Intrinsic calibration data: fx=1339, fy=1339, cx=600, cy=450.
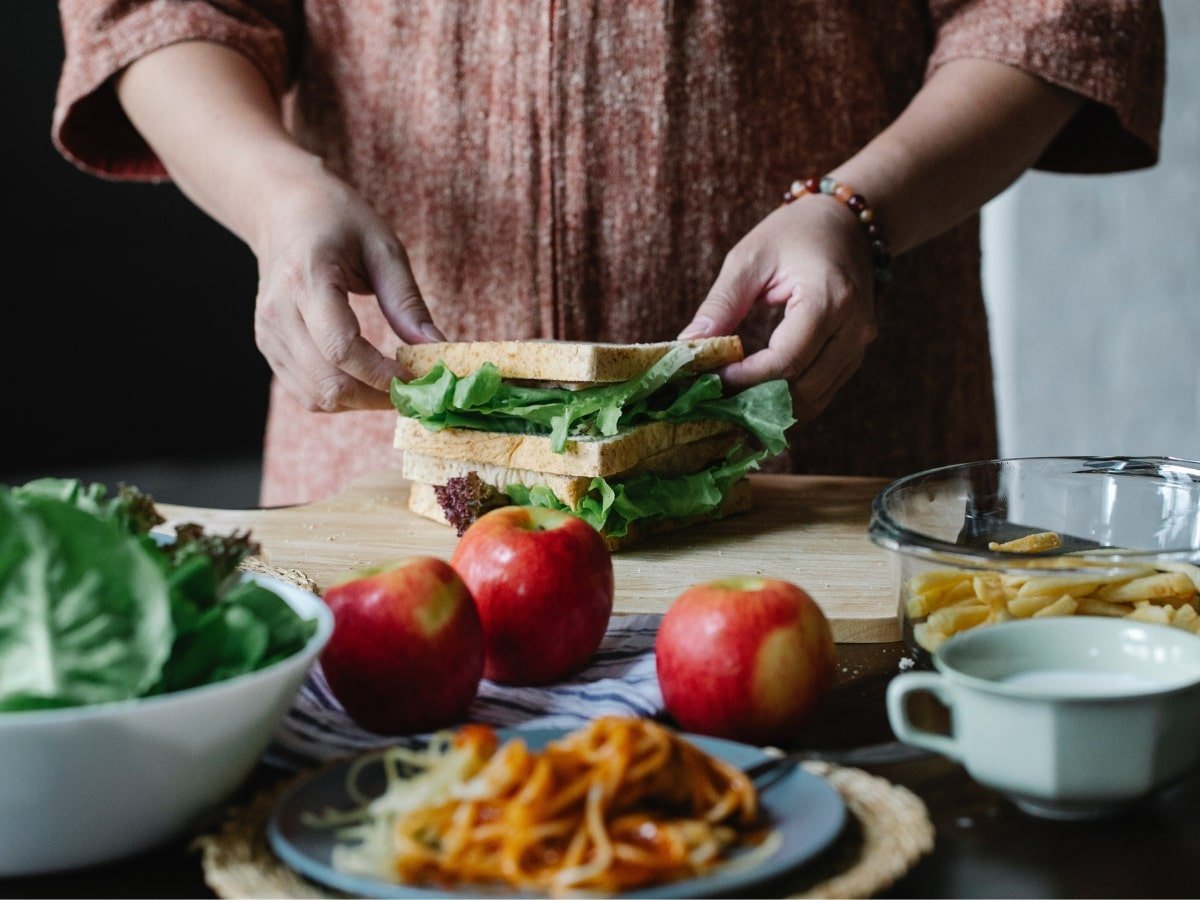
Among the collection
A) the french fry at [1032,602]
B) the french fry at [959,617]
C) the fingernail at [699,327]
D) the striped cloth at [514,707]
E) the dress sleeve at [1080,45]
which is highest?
the dress sleeve at [1080,45]

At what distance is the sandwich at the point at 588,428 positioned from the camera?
2.00 m

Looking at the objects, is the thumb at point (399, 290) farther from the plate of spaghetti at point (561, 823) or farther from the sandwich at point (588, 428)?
the plate of spaghetti at point (561, 823)

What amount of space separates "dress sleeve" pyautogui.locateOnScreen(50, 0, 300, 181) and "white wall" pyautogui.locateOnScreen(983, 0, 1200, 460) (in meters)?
2.90

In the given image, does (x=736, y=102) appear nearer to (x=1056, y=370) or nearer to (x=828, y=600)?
(x=828, y=600)

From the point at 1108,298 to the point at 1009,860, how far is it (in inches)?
158

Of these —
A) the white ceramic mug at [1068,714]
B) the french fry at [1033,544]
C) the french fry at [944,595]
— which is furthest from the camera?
the french fry at [1033,544]

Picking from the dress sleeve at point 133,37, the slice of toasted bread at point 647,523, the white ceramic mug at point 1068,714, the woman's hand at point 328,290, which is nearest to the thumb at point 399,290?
the woman's hand at point 328,290

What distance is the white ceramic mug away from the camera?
3.08ft

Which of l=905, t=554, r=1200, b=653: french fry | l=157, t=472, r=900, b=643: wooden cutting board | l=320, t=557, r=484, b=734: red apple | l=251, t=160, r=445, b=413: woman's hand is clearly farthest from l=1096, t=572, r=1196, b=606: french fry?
l=251, t=160, r=445, b=413: woman's hand

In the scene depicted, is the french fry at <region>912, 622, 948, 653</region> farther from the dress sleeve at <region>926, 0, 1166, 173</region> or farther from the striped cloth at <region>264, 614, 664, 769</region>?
the dress sleeve at <region>926, 0, 1166, 173</region>

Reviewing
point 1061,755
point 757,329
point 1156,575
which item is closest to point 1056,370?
point 757,329

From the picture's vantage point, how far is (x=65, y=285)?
18.9 ft

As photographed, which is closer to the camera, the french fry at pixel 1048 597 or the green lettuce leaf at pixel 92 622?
the green lettuce leaf at pixel 92 622

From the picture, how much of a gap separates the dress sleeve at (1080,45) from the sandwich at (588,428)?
728mm
